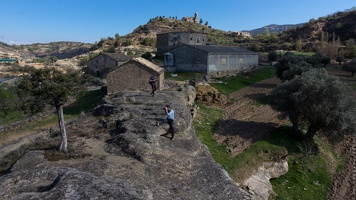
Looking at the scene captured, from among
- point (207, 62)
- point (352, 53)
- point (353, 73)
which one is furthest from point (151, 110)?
Result: point (352, 53)

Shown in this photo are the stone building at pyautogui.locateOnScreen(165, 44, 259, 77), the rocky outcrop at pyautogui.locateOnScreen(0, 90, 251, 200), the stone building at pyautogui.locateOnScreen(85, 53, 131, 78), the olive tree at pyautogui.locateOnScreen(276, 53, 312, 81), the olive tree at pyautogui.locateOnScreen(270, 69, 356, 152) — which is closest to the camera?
the rocky outcrop at pyautogui.locateOnScreen(0, 90, 251, 200)

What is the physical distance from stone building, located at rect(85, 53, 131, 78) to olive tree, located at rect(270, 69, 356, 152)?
98.0ft

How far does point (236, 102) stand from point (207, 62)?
10.7m

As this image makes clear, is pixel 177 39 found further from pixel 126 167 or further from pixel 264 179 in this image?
pixel 126 167

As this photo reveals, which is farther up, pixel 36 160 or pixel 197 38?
pixel 197 38

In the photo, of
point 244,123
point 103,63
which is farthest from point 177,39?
point 244,123

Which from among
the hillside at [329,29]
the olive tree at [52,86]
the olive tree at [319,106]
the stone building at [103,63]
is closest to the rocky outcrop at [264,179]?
the olive tree at [319,106]

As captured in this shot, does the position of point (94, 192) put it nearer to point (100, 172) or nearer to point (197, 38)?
point (100, 172)

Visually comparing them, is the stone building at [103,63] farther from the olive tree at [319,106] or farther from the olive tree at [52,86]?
the olive tree at [52,86]

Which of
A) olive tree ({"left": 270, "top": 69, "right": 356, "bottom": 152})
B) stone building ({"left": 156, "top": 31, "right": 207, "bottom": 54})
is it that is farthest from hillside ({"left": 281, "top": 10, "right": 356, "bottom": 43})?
olive tree ({"left": 270, "top": 69, "right": 356, "bottom": 152})

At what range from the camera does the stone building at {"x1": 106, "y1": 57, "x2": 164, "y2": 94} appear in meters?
27.5

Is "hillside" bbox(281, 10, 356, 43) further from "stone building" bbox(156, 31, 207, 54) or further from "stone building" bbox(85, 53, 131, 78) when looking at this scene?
"stone building" bbox(85, 53, 131, 78)

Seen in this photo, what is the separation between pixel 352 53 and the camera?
70.1 meters

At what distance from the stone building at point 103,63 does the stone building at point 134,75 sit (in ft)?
56.0
